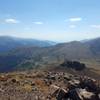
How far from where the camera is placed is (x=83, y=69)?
576 feet

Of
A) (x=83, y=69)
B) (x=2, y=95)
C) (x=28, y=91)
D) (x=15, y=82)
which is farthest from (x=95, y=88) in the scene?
(x=83, y=69)

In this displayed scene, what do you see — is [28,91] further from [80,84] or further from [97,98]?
[97,98]

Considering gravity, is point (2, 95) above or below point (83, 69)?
above

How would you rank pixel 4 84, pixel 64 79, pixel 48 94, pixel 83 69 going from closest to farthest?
pixel 48 94
pixel 4 84
pixel 64 79
pixel 83 69

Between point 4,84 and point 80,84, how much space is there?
44.7 ft

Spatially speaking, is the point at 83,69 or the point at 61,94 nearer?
the point at 61,94

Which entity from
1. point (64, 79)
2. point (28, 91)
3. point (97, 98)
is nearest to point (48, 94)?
point (28, 91)

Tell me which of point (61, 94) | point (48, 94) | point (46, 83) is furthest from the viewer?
point (46, 83)

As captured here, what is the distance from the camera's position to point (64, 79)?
5500cm

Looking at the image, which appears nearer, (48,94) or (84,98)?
(84,98)

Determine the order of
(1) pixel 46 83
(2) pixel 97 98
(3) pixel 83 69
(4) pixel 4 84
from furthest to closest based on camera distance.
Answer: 1. (3) pixel 83 69
2. (1) pixel 46 83
3. (4) pixel 4 84
4. (2) pixel 97 98

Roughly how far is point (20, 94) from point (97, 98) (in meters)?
11.6

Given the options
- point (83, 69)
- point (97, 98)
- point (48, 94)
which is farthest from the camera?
point (83, 69)

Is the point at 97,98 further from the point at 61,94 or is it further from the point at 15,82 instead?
the point at 15,82
